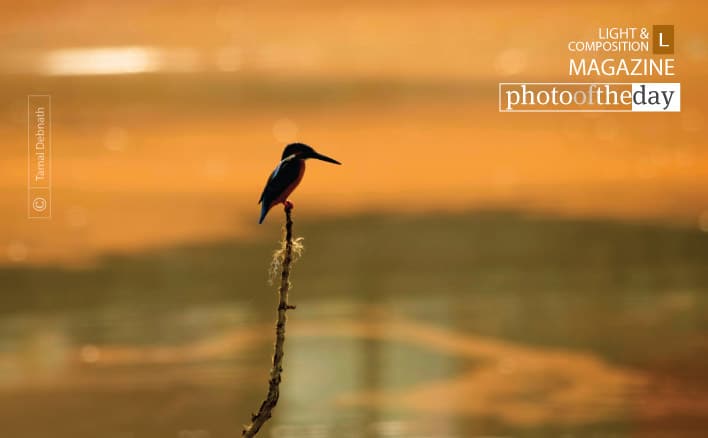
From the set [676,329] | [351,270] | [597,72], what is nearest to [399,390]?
[351,270]

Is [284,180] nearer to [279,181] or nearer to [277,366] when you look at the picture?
[279,181]

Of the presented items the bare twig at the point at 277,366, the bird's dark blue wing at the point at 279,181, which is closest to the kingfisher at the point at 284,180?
the bird's dark blue wing at the point at 279,181

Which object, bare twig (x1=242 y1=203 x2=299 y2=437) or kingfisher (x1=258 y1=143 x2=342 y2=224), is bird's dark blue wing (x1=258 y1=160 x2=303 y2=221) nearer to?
kingfisher (x1=258 y1=143 x2=342 y2=224)

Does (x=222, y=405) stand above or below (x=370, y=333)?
below

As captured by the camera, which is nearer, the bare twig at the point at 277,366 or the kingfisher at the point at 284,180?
the bare twig at the point at 277,366

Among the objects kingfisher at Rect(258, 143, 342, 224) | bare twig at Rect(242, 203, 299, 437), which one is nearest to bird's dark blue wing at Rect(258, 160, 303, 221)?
kingfisher at Rect(258, 143, 342, 224)

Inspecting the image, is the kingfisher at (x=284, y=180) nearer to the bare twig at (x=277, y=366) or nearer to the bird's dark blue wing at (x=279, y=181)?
the bird's dark blue wing at (x=279, y=181)

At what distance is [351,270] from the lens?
3521 millimetres

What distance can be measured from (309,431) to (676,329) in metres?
1.44

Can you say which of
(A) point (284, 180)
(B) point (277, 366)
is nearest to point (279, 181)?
(A) point (284, 180)

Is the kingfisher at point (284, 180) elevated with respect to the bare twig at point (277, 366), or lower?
elevated

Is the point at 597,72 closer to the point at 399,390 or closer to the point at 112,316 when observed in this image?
the point at 399,390

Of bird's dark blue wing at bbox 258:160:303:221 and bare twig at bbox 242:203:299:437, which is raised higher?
bird's dark blue wing at bbox 258:160:303:221

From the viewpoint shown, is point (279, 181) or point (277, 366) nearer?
point (277, 366)
